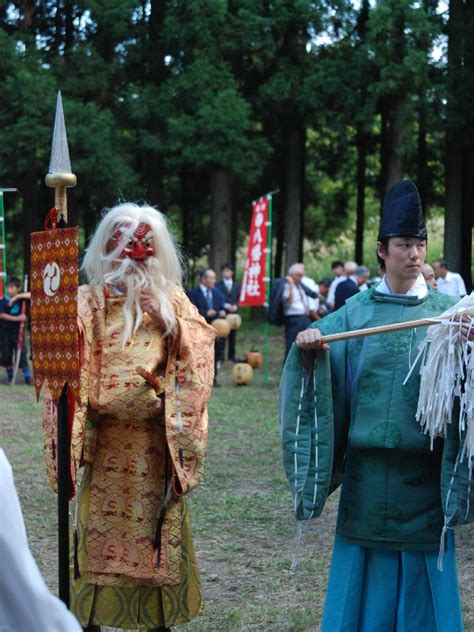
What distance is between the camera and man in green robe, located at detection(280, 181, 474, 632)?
11.8 ft

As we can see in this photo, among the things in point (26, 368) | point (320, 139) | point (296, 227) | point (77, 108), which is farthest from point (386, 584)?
point (320, 139)

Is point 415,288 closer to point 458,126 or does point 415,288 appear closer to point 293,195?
point 458,126

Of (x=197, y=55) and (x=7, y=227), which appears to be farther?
(x=7, y=227)

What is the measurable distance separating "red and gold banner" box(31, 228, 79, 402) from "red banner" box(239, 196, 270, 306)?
12.5m

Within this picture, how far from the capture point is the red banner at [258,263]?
16.4 m

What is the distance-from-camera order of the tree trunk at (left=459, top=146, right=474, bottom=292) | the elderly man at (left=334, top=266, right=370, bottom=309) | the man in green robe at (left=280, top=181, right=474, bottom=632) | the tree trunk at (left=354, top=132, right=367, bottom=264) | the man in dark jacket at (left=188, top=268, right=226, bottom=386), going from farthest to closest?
the tree trunk at (left=354, top=132, right=367, bottom=264)
the tree trunk at (left=459, top=146, right=474, bottom=292)
the man in dark jacket at (left=188, top=268, right=226, bottom=386)
the elderly man at (left=334, top=266, right=370, bottom=309)
the man in green robe at (left=280, top=181, right=474, bottom=632)

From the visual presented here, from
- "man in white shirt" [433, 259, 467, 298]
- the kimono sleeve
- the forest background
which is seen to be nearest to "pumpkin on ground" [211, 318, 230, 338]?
"man in white shirt" [433, 259, 467, 298]

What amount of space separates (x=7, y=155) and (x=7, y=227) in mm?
8017

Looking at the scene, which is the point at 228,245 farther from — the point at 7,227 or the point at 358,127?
the point at 7,227

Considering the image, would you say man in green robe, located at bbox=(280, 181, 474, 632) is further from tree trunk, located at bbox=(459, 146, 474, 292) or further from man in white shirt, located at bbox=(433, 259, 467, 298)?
tree trunk, located at bbox=(459, 146, 474, 292)

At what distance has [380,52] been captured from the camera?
19766 millimetres

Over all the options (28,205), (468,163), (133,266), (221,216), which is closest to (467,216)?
(468,163)

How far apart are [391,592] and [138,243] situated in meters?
1.55

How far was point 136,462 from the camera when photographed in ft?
12.7
